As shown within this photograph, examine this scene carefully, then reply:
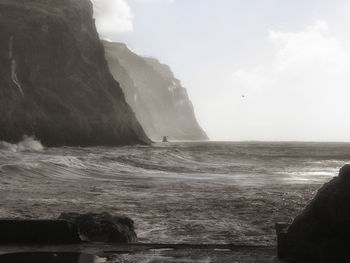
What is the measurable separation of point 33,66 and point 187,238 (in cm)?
5470

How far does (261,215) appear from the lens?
10.4 meters

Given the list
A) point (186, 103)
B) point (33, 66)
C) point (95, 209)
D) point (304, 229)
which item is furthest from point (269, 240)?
point (186, 103)

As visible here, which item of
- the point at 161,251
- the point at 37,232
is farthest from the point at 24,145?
the point at 161,251

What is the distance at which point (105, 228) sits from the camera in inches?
279

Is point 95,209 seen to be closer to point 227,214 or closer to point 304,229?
point 227,214

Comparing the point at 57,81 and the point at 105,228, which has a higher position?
the point at 57,81

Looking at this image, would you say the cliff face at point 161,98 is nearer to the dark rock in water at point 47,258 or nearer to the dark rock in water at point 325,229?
the dark rock in water at point 47,258

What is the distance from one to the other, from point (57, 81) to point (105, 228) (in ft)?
186

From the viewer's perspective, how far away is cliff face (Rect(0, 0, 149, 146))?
52.9 metres

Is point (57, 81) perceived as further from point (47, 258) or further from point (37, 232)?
point (47, 258)

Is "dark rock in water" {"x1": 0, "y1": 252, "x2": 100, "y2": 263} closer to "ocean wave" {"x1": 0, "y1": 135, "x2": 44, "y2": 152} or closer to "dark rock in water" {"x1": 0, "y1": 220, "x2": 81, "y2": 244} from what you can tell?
"dark rock in water" {"x1": 0, "y1": 220, "x2": 81, "y2": 244}

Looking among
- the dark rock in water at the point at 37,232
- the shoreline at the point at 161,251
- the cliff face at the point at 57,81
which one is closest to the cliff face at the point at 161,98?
the cliff face at the point at 57,81

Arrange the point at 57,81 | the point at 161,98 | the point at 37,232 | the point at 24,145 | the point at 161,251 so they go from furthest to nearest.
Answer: the point at 161,98 < the point at 57,81 < the point at 24,145 < the point at 37,232 < the point at 161,251

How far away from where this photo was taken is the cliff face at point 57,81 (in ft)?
174
